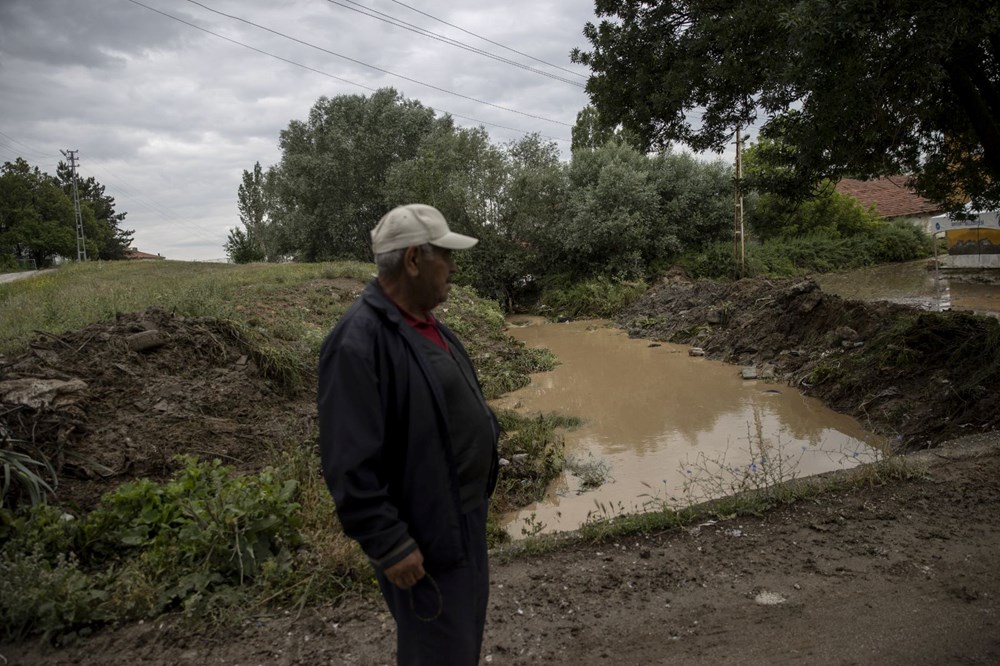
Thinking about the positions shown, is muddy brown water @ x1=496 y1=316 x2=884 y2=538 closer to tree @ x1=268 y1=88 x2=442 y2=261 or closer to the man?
the man

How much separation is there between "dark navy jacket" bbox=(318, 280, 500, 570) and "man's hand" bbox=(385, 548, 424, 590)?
2 centimetres

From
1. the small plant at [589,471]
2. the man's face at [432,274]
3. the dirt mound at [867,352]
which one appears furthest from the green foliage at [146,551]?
the dirt mound at [867,352]

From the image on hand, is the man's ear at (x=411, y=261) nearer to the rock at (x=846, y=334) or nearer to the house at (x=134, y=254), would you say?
the rock at (x=846, y=334)

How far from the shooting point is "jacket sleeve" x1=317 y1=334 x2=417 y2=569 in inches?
→ 76.5

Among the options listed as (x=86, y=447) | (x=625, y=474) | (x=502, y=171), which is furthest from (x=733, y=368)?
(x=502, y=171)

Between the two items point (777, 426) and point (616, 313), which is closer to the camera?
point (777, 426)

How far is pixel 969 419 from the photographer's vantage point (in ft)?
23.7

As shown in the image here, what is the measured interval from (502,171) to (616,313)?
8.45 m

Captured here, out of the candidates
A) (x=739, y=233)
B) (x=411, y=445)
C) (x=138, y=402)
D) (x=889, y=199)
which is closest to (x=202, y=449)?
(x=138, y=402)

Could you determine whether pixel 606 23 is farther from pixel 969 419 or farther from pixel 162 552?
pixel 162 552

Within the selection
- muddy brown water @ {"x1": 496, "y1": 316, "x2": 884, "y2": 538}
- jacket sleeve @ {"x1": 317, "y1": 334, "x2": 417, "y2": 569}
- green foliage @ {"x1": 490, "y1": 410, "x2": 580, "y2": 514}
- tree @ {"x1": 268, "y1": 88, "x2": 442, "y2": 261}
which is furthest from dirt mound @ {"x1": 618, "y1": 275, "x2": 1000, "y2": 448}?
tree @ {"x1": 268, "y1": 88, "x2": 442, "y2": 261}

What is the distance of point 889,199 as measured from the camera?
3650cm

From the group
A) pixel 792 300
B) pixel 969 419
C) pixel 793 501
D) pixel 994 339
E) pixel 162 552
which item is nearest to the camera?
pixel 162 552

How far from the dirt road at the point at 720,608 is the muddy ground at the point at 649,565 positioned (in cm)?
1
